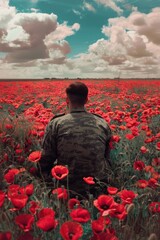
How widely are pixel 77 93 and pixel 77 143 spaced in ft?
1.57

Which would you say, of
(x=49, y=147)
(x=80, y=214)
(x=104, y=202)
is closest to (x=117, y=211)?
(x=104, y=202)

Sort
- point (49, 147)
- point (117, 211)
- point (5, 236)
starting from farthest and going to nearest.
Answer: point (49, 147) < point (117, 211) < point (5, 236)

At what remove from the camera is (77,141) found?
329 cm

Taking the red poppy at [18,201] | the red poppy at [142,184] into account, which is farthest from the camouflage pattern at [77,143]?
the red poppy at [18,201]

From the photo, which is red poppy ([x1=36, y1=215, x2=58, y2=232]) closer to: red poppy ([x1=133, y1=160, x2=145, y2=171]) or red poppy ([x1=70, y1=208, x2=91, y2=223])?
red poppy ([x1=70, y1=208, x2=91, y2=223])

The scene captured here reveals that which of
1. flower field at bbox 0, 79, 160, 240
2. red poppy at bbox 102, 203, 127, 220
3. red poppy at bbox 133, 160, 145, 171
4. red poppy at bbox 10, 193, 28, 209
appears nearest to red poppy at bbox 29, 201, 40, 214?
flower field at bbox 0, 79, 160, 240

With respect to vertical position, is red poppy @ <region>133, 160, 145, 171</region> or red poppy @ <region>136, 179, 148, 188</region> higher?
red poppy @ <region>133, 160, 145, 171</region>

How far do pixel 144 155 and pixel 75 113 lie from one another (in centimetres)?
160

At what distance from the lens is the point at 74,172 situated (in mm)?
3346

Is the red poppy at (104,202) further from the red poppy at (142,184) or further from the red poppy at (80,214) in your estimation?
the red poppy at (142,184)

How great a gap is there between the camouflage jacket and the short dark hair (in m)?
0.11

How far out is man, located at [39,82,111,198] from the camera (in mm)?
3295

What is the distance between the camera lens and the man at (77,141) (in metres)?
3.29

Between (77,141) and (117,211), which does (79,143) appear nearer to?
(77,141)
